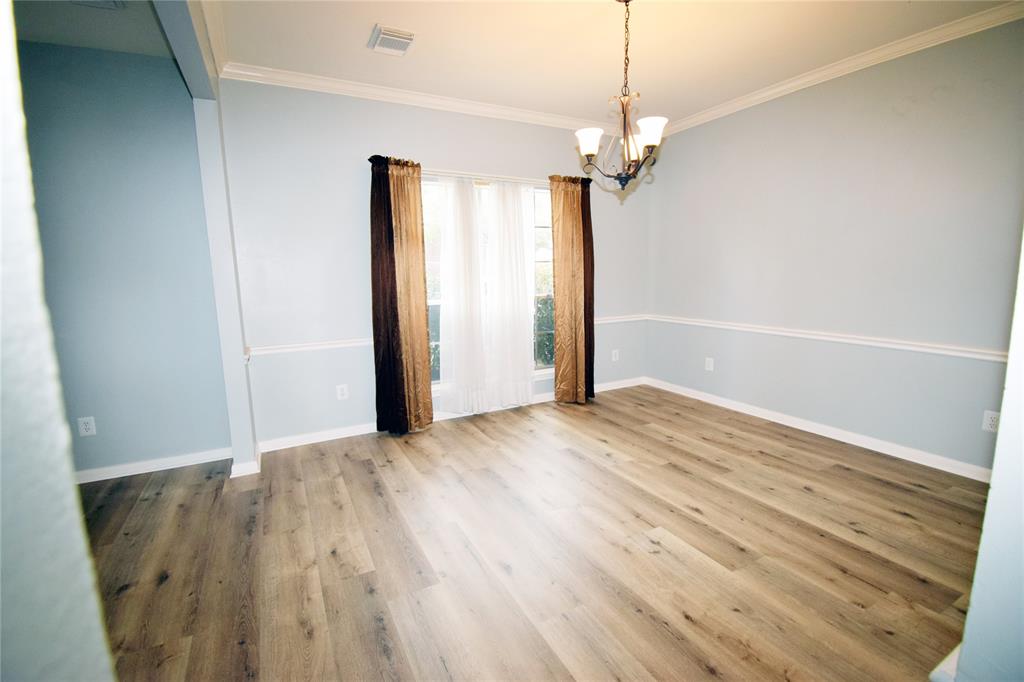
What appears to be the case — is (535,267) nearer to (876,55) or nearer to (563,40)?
(563,40)

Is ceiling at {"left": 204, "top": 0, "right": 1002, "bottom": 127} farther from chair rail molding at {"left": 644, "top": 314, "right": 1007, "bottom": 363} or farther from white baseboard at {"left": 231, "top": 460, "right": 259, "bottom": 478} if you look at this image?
white baseboard at {"left": 231, "top": 460, "right": 259, "bottom": 478}

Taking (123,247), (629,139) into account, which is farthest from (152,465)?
(629,139)

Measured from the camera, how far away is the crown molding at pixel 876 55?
2.58m

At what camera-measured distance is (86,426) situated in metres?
2.95

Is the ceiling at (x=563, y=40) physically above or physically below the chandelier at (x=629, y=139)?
above

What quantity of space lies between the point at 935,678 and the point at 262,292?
3755 mm

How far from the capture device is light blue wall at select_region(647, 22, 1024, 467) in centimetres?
271

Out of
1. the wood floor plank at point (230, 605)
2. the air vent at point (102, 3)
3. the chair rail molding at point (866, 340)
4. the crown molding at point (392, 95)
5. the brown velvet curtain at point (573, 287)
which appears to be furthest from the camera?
the brown velvet curtain at point (573, 287)

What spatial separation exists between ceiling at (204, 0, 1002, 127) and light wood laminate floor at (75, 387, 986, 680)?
273 cm

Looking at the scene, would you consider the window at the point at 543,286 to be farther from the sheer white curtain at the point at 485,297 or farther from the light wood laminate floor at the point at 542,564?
the light wood laminate floor at the point at 542,564

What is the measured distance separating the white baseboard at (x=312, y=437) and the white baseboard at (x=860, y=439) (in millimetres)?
3173

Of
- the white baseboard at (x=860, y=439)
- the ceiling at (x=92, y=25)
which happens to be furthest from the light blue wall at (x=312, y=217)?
the white baseboard at (x=860, y=439)

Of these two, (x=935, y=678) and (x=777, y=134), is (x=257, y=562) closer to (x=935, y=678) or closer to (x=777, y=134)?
(x=935, y=678)

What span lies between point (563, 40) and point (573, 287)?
2.13 metres
